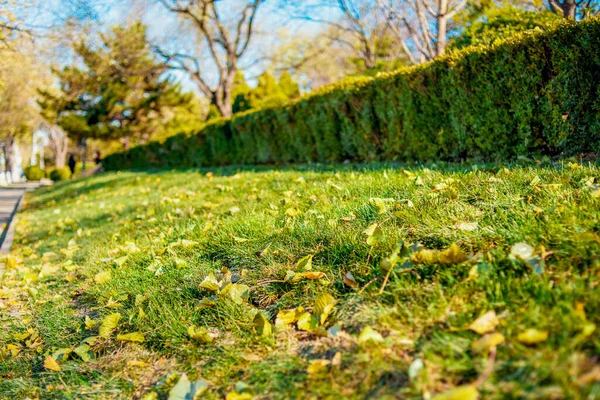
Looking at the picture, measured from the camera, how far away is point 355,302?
5.82 ft

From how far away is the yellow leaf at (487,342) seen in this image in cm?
124

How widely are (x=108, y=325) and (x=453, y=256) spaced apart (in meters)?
1.78

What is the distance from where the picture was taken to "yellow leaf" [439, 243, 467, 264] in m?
1.71

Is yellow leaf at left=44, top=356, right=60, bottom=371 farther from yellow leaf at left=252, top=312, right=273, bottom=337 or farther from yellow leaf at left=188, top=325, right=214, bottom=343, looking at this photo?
yellow leaf at left=252, top=312, right=273, bottom=337

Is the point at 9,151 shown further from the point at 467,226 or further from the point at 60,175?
the point at 467,226

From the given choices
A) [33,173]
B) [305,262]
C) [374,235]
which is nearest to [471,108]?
[374,235]

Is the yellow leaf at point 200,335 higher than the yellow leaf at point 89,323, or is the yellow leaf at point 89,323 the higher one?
the yellow leaf at point 200,335

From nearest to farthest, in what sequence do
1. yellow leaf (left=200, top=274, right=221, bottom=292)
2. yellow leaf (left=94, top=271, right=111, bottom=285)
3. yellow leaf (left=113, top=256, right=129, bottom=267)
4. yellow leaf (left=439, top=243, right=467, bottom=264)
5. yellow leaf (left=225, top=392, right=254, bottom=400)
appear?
1. yellow leaf (left=225, top=392, right=254, bottom=400)
2. yellow leaf (left=439, top=243, right=467, bottom=264)
3. yellow leaf (left=200, top=274, right=221, bottom=292)
4. yellow leaf (left=94, top=271, right=111, bottom=285)
5. yellow leaf (left=113, top=256, right=129, bottom=267)

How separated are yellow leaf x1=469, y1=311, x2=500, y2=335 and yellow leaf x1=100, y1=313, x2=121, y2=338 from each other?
5.84 ft

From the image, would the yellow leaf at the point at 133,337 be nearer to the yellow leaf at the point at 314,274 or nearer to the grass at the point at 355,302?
the grass at the point at 355,302

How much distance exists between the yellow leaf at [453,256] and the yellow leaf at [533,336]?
52 cm

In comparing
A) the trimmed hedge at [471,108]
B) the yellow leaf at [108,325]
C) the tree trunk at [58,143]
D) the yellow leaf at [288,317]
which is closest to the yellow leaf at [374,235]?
the yellow leaf at [288,317]

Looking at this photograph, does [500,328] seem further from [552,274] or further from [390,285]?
[390,285]

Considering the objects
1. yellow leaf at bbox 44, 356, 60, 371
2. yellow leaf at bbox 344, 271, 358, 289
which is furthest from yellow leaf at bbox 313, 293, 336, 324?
yellow leaf at bbox 44, 356, 60, 371
